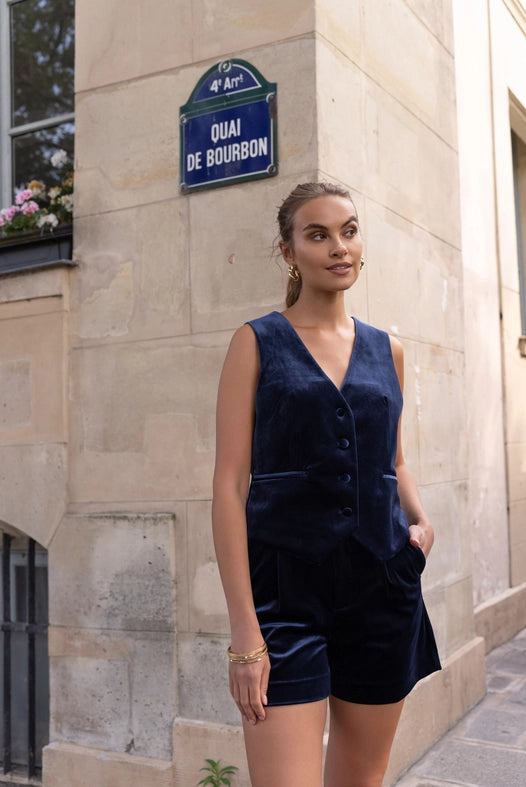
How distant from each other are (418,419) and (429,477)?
0.32 metres

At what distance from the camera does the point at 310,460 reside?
2.00 meters

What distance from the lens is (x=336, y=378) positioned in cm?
209

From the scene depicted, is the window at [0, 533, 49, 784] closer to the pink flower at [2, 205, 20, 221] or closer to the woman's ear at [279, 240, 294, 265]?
the pink flower at [2, 205, 20, 221]

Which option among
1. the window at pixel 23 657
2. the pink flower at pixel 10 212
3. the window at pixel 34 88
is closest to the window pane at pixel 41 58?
the window at pixel 34 88

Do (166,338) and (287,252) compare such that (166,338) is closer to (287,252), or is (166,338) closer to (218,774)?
(287,252)

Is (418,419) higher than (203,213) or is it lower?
lower

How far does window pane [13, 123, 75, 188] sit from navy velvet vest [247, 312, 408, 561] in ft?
9.68

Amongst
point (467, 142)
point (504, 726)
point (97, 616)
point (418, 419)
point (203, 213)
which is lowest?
point (504, 726)

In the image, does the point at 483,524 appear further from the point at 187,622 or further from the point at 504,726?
the point at 187,622

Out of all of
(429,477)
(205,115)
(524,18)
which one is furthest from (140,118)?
(524,18)

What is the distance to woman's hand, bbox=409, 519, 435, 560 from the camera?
6.99ft

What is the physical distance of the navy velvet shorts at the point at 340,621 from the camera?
193 centimetres

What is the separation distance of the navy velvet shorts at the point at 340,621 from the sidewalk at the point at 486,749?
189 centimetres

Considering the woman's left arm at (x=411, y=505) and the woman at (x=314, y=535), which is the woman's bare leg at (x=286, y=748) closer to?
the woman at (x=314, y=535)
